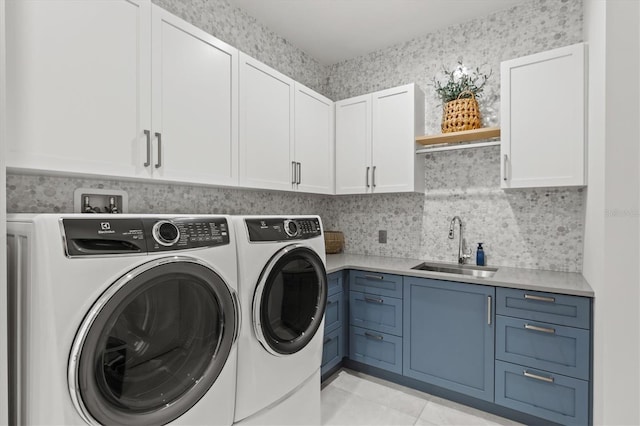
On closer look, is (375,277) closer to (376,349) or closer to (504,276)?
(376,349)

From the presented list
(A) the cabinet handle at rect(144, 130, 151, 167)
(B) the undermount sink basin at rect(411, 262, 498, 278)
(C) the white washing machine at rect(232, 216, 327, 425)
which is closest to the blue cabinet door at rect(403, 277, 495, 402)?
(B) the undermount sink basin at rect(411, 262, 498, 278)

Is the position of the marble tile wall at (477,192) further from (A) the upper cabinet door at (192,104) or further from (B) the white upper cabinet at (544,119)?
(A) the upper cabinet door at (192,104)

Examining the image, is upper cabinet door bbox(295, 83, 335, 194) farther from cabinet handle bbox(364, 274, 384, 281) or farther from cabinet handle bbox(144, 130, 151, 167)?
cabinet handle bbox(144, 130, 151, 167)

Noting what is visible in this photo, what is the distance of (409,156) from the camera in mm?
2645

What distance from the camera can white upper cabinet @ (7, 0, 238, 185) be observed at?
1188mm

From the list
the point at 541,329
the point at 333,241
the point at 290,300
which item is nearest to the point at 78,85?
the point at 290,300

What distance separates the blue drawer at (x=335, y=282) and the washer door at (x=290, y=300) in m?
0.50

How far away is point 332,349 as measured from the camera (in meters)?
2.44

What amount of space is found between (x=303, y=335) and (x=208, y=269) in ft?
2.47

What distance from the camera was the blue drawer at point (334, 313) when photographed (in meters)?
2.38

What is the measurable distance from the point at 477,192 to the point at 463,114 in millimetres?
626

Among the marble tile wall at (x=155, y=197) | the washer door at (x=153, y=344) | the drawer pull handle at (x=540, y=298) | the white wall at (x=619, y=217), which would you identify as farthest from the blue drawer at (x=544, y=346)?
the marble tile wall at (x=155, y=197)

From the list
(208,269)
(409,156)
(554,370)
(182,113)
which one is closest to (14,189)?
(182,113)

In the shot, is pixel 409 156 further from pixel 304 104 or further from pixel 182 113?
pixel 182 113
